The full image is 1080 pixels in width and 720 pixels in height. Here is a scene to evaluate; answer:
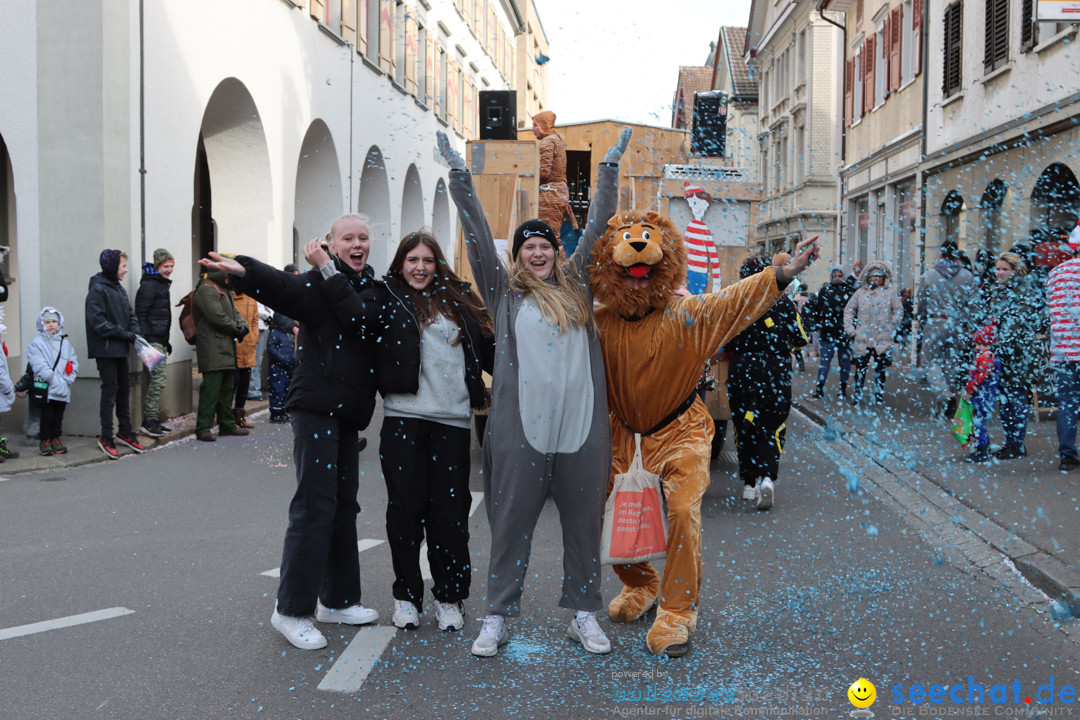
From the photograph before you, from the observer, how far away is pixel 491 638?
409 centimetres

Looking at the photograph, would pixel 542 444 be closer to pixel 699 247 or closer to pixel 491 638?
pixel 491 638

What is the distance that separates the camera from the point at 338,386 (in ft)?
13.9

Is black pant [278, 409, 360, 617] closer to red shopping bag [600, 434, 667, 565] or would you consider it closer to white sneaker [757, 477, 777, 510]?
red shopping bag [600, 434, 667, 565]

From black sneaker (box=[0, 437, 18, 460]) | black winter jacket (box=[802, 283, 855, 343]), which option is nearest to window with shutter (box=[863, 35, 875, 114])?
black winter jacket (box=[802, 283, 855, 343])

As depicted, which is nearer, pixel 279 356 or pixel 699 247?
pixel 699 247

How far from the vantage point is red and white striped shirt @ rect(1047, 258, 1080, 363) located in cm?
802

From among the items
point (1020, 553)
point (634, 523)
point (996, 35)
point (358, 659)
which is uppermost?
point (996, 35)

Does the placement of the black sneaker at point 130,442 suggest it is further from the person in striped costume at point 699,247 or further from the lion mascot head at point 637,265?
the lion mascot head at point 637,265

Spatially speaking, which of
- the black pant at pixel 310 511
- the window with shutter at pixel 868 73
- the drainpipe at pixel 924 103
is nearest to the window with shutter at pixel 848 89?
the window with shutter at pixel 868 73

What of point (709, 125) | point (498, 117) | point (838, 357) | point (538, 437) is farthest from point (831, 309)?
point (538, 437)

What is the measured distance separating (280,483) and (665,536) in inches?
184

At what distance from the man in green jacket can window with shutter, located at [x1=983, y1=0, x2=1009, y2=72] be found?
10.7m

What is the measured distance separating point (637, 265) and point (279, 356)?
8283 mm

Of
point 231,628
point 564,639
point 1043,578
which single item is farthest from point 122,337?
point 1043,578
